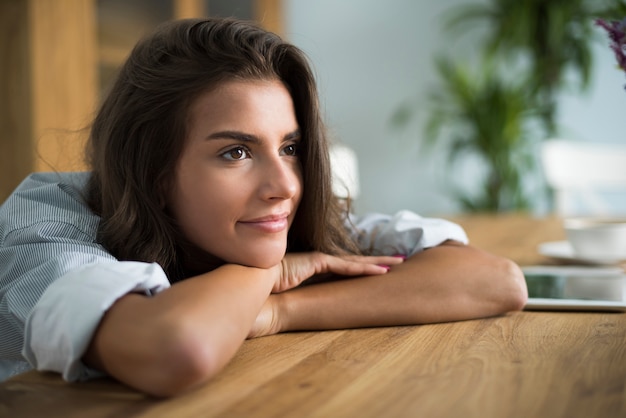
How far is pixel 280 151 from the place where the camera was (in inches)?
40.9

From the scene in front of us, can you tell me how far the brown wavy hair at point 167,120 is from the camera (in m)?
0.99

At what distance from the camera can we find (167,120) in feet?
3.25

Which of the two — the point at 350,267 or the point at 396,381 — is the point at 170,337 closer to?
the point at 396,381

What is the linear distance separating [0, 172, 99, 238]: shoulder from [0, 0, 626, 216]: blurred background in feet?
7.65

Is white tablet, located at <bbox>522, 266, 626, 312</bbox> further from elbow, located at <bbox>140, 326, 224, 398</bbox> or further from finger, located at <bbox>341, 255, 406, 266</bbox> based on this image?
elbow, located at <bbox>140, 326, 224, 398</bbox>

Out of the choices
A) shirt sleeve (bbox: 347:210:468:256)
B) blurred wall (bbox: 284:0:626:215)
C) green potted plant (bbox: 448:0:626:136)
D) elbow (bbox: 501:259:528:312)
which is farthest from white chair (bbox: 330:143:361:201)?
blurred wall (bbox: 284:0:626:215)

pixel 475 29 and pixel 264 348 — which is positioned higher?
pixel 475 29

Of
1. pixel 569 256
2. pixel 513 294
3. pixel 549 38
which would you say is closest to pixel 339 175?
pixel 569 256

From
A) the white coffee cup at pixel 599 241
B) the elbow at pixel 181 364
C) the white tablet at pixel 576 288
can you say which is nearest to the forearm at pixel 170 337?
the elbow at pixel 181 364

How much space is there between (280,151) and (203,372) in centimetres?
42

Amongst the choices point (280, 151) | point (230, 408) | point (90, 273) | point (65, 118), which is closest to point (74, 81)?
point (65, 118)

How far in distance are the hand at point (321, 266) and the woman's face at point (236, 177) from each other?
2.2 inches

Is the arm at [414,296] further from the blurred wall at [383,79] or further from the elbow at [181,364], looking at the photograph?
the blurred wall at [383,79]

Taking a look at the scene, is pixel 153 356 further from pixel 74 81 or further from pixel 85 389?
pixel 74 81
